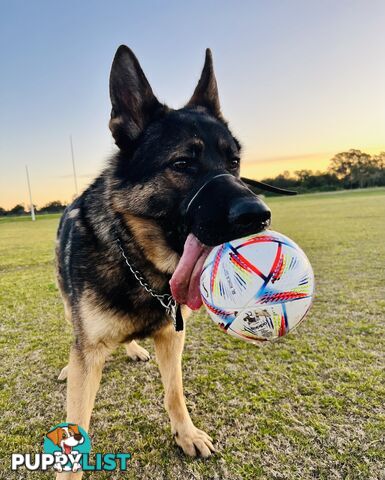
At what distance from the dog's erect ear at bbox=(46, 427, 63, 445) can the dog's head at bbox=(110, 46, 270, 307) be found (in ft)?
4.24

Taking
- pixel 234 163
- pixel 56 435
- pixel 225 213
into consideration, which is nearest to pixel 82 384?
pixel 56 435

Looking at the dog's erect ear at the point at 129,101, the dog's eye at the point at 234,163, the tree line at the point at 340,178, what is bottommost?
the tree line at the point at 340,178

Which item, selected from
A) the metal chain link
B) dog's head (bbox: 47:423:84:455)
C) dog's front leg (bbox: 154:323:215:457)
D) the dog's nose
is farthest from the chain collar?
dog's head (bbox: 47:423:84:455)

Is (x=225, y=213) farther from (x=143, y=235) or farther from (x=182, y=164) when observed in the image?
(x=143, y=235)

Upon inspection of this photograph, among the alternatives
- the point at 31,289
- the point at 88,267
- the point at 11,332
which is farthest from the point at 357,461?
the point at 31,289

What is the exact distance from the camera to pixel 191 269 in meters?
2.30

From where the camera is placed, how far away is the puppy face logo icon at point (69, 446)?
2.32 m

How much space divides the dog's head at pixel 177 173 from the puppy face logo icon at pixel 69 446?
1148 mm

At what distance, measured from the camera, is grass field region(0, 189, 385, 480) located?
7.89 ft

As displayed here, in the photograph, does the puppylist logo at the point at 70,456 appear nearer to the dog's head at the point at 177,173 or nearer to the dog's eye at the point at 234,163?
the dog's head at the point at 177,173

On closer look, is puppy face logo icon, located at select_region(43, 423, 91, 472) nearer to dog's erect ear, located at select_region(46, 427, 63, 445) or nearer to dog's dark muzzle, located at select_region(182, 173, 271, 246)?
dog's erect ear, located at select_region(46, 427, 63, 445)

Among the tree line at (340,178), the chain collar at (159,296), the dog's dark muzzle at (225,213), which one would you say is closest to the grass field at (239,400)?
the chain collar at (159,296)

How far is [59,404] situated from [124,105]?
2569mm

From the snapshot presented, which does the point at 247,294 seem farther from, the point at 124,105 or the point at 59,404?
the point at 59,404
